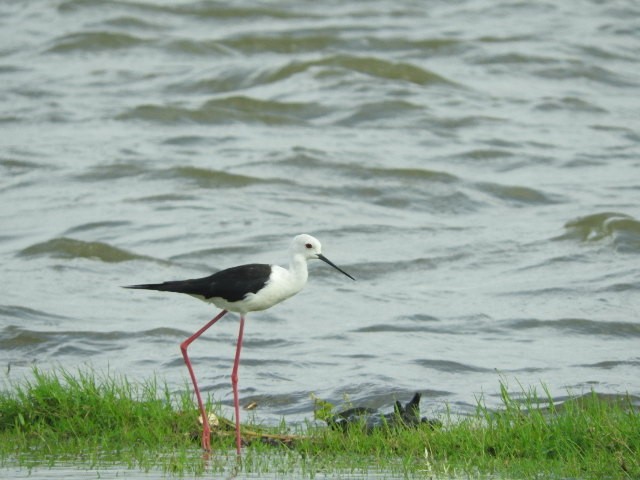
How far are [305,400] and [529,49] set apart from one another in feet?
51.1

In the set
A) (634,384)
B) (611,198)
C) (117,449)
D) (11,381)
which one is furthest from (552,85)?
(117,449)

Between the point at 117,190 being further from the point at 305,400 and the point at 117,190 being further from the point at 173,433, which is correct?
the point at 173,433

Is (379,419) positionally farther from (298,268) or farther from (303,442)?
(298,268)

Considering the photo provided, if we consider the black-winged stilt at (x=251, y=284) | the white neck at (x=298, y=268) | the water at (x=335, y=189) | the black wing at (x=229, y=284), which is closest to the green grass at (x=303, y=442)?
the black-winged stilt at (x=251, y=284)

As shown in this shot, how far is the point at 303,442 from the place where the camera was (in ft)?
23.9

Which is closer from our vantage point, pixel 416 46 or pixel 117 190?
pixel 117 190

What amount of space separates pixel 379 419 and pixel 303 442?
0.67 m

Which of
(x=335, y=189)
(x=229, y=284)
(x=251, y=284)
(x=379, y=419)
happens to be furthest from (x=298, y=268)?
(x=335, y=189)

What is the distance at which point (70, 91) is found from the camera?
21.8 metres

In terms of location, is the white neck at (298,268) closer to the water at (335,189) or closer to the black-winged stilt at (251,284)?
the black-winged stilt at (251,284)

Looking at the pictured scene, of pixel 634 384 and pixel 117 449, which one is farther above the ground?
pixel 117 449

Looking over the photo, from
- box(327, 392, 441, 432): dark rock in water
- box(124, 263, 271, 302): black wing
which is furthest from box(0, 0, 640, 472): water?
box(124, 263, 271, 302): black wing

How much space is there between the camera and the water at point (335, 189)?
35.6 feet

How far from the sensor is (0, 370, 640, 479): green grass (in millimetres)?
6762
